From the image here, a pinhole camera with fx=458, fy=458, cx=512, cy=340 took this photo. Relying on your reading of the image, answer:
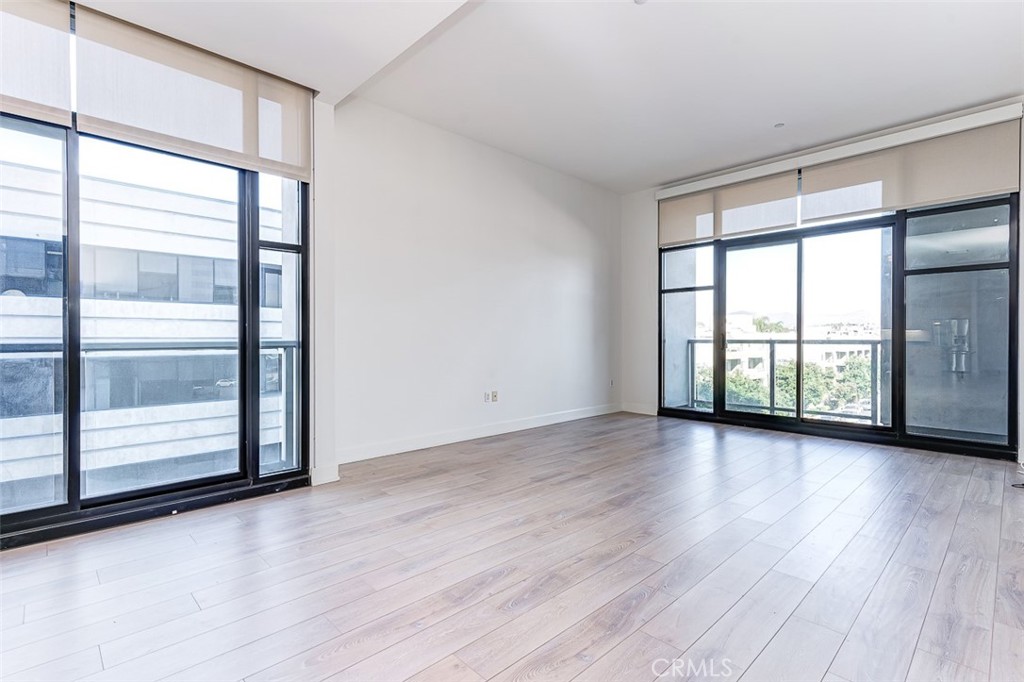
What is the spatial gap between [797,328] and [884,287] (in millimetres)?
873

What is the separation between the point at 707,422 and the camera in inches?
227

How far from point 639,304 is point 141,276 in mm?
5530

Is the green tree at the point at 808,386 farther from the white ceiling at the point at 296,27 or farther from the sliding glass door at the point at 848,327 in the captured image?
the white ceiling at the point at 296,27

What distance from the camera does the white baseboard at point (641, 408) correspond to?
6336mm

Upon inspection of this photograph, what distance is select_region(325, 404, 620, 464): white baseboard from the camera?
12.9ft

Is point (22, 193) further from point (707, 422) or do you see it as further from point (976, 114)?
Result: point (976, 114)

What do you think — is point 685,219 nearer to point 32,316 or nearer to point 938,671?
point 938,671

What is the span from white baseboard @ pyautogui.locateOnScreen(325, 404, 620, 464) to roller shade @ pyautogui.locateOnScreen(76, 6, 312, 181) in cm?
223

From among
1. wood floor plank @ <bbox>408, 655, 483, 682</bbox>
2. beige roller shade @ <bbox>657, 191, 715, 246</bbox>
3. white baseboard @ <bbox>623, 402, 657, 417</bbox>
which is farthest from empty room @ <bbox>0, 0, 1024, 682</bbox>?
white baseboard @ <bbox>623, 402, 657, 417</bbox>

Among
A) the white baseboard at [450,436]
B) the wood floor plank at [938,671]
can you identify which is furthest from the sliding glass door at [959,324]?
the wood floor plank at [938,671]

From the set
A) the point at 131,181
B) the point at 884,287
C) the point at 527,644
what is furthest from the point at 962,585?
the point at 131,181

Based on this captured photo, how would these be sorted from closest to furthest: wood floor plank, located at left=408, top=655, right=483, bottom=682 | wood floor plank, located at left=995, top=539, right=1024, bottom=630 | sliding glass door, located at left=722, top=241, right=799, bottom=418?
1. wood floor plank, located at left=408, top=655, right=483, bottom=682
2. wood floor plank, located at left=995, top=539, right=1024, bottom=630
3. sliding glass door, located at left=722, top=241, right=799, bottom=418

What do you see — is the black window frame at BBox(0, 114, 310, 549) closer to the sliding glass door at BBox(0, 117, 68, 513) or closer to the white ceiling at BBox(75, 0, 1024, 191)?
the sliding glass door at BBox(0, 117, 68, 513)

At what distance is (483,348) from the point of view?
496 centimetres
